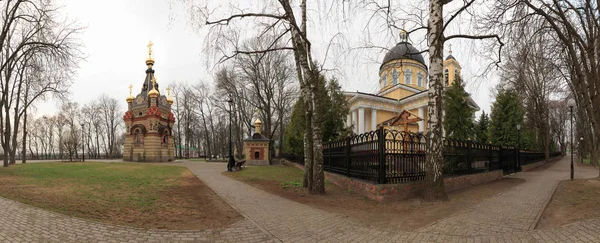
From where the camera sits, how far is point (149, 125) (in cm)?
3438

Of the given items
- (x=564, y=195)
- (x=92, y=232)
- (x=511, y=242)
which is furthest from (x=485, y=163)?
(x=92, y=232)

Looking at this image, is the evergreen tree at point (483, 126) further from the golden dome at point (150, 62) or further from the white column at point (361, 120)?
the golden dome at point (150, 62)

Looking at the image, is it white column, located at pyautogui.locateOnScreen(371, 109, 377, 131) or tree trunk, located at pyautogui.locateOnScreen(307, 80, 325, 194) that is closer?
tree trunk, located at pyautogui.locateOnScreen(307, 80, 325, 194)

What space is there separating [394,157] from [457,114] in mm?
15047

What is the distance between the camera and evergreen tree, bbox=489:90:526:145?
89.8ft

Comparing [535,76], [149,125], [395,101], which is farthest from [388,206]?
[149,125]

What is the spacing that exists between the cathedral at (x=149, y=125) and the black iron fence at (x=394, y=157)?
2950 centimetres

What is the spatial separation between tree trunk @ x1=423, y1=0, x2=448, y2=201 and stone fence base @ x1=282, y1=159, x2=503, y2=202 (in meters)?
0.50

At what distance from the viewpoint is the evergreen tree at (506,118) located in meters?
27.4

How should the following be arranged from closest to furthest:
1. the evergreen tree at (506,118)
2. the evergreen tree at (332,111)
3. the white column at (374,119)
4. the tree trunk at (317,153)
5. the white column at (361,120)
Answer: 1. the tree trunk at (317,153)
2. the evergreen tree at (332,111)
3. the evergreen tree at (506,118)
4. the white column at (361,120)
5. the white column at (374,119)

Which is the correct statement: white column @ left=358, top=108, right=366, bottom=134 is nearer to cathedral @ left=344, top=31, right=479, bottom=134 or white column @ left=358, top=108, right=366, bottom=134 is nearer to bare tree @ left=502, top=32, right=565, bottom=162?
cathedral @ left=344, top=31, right=479, bottom=134

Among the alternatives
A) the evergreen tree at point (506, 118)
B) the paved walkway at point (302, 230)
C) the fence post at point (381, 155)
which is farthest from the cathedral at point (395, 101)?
the paved walkway at point (302, 230)

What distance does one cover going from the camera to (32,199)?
6648 mm

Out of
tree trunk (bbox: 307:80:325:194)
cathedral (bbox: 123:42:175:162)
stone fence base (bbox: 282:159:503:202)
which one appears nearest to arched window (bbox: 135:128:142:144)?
cathedral (bbox: 123:42:175:162)
